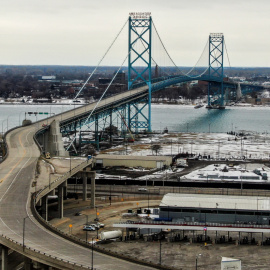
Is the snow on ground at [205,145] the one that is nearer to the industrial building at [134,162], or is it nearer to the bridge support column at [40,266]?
the industrial building at [134,162]

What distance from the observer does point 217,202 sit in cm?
3148

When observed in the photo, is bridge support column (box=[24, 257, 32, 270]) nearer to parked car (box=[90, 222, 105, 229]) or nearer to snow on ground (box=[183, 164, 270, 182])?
parked car (box=[90, 222, 105, 229])

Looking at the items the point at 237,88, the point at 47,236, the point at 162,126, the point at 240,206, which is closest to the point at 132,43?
the point at 162,126

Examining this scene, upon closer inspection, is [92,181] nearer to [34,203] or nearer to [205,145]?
[34,203]

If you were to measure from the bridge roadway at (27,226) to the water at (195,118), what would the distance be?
35.8 meters

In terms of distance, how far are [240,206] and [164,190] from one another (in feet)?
28.2

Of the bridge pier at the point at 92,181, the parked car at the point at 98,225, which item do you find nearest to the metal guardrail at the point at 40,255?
the parked car at the point at 98,225

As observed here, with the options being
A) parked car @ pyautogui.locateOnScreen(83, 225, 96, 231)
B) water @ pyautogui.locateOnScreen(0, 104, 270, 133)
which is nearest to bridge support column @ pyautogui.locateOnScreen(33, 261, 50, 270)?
parked car @ pyautogui.locateOnScreen(83, 225, 96, 231)

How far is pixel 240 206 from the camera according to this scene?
30875 mm

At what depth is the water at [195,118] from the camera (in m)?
81.8

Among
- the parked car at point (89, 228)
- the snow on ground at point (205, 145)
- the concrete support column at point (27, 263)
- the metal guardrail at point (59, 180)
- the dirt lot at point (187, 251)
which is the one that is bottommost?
the dirt lot at point (187, 251)

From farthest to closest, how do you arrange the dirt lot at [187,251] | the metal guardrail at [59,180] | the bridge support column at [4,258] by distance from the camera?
1. the metal guardrail at [59,180]
2. the dirt lot at [187,251]
3. the bridge support column at [4,258]

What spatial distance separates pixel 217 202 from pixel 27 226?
373 inches

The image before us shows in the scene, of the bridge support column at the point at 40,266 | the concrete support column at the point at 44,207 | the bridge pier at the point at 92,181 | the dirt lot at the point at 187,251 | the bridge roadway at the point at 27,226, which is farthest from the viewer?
the bridge pier at the point at 92,181
